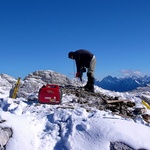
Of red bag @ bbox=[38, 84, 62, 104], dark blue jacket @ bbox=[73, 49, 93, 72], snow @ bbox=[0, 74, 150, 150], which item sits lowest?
snow @ bbox=[0, 74, 150, 150]

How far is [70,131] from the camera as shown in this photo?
24.0 feet

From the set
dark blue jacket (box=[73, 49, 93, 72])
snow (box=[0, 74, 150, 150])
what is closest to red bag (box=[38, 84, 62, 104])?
snow (box=[0, 74, 150, 150])

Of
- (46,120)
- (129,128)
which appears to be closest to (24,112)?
(46,120)

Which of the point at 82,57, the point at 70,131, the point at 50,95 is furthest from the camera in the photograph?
the point at 82,57

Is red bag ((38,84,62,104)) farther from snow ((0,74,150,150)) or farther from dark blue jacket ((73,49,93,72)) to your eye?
dark blue jacket ((73,49,93,72))

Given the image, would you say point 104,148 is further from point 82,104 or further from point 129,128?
point 82,104

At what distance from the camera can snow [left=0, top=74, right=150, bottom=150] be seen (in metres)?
6.80

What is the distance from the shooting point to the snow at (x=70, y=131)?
22.3ft

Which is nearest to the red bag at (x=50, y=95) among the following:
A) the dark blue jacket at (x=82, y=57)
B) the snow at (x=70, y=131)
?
the snow at (x=70, y=131)

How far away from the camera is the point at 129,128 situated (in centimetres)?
758

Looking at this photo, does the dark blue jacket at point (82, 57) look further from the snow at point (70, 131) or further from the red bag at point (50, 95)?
the snow at point (70, 131)

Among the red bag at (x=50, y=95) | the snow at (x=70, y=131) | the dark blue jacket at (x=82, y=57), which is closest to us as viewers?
the snow at (x=70, y=131)

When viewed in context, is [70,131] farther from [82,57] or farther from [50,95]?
[82,57]

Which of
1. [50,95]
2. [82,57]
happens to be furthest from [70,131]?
[82,57]
